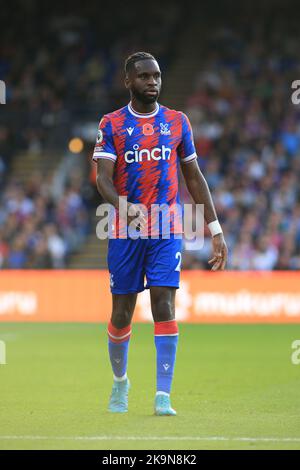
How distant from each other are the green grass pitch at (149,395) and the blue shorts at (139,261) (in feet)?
3.38

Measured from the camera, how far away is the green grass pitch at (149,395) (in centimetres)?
724

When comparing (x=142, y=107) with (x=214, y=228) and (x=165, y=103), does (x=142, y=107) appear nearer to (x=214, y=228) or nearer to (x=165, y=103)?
(x=214, y=228)

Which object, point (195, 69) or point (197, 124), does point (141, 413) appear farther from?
point (195, 69)

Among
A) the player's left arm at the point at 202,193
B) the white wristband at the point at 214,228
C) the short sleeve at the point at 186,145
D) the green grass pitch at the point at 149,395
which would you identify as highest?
the short sleeve at the point at 186,145

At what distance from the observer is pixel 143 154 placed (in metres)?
8.54

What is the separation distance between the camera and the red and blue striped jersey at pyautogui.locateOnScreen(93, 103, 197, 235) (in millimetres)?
8523

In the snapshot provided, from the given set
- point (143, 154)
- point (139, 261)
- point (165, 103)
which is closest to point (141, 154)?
point (143, 154)

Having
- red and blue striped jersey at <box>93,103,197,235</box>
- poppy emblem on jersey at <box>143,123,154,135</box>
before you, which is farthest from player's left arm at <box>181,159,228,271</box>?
poppy emblem on jersey at <box>143,123,154,135</box>

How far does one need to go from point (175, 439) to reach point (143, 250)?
6.21 ft

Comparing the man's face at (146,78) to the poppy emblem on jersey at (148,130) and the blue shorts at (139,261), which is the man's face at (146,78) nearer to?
the poppy emblem on jersey at (148,130)

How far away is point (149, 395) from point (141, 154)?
2486 mm

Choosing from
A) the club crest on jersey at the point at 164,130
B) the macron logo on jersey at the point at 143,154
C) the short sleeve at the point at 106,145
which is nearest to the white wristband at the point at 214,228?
the macron logo on jersey at the point at 143,154

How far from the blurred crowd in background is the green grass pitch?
17.1 ft

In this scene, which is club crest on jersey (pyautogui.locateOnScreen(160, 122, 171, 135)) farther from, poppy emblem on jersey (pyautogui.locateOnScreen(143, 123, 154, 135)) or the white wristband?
the white wristband
